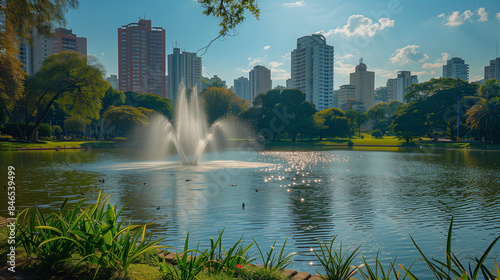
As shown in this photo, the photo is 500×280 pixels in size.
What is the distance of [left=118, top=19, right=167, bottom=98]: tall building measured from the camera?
184500 millimetres

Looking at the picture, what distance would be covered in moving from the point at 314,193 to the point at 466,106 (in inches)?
2821

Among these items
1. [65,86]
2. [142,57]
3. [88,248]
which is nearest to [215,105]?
[65,86]

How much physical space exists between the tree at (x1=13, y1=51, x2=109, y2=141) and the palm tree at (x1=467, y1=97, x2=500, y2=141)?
6434cm

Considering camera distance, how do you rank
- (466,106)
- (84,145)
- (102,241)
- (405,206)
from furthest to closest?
(466,106)
(84,145)
(405,206)
(102,241)

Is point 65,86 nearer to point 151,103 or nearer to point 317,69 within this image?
point 151,103

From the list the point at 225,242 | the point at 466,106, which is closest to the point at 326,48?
the point at 466,106

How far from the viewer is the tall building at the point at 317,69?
172 metres

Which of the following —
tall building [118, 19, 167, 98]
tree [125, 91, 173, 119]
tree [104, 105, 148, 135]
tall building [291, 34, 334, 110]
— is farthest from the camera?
tall building [118, 19, 167, 98]

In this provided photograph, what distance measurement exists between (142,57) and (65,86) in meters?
141

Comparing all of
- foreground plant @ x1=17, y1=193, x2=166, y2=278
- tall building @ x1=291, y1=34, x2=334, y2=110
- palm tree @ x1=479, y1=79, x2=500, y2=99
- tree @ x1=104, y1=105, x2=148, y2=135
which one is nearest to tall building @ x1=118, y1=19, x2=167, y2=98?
tall building @ x1=291, y1=34, x2=334, y2=110

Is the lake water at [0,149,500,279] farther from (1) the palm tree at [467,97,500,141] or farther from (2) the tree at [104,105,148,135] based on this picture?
(1) the palm tree at [467,97,500,141]

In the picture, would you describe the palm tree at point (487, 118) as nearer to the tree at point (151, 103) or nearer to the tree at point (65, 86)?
the tree at point (65, 86)

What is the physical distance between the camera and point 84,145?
180 feet

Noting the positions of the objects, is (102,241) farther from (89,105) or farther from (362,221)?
(89,105)
